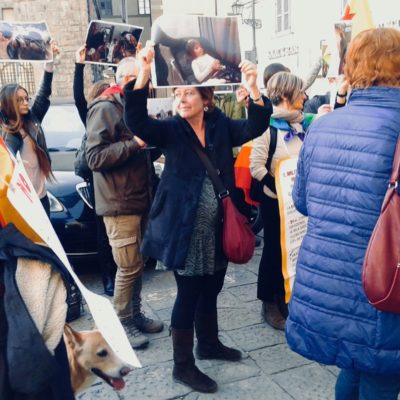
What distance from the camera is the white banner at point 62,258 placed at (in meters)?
1.48

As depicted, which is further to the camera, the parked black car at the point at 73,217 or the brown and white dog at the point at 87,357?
the parked black car at the point at 73,217

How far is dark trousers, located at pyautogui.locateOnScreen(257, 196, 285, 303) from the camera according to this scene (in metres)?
3.64

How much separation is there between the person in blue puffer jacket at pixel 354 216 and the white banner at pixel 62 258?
821 millimetres

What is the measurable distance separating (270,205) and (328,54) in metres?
1.11

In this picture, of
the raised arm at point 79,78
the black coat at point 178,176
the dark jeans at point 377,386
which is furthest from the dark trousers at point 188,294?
the raised arm at point 79,78

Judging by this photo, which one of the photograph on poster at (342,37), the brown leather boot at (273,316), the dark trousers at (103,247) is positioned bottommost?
the brown leather boot at (273,316)

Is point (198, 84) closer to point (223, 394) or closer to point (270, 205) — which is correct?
point (270, 205)

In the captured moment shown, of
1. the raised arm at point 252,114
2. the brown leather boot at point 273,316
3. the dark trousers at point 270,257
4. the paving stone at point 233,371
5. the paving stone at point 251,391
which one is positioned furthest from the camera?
the brown leather boot at point 273,316

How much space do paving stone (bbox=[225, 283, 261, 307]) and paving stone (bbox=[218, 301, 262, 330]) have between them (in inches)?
4.6

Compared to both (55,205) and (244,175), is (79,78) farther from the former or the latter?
(244,175)

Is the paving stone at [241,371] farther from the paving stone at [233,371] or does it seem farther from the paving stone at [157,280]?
the paving stone at [157,280]

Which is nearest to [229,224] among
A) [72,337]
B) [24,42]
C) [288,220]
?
[288,220]

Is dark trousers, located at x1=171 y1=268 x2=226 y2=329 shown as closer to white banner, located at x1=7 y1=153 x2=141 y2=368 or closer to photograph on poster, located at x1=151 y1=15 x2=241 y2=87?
photograph on poster, located at x1=151 y1=15 x2=241 y2=87

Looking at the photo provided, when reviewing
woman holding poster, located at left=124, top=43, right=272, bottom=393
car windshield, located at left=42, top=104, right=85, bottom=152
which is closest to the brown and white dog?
woman holding poster, located at left=124, top=43, right=272, bottom=393
